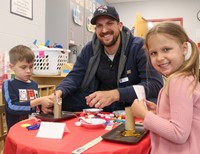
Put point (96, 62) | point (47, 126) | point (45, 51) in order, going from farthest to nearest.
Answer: point (45, 51) < point (96, 62) < point (47, 126)

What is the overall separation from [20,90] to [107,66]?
66 cm

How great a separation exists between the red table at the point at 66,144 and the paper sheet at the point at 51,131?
24 mm

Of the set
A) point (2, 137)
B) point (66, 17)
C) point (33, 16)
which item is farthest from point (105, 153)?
point (66, 17)

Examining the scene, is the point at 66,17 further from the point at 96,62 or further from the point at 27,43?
the point at 96,62

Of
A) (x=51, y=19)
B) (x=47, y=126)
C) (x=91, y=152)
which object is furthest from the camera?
(x=51, y=19)

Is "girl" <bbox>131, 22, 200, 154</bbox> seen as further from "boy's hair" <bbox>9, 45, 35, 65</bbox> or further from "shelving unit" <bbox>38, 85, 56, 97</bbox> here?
"shelving unit" <bbox>38, 85, 56, 97</bbox>

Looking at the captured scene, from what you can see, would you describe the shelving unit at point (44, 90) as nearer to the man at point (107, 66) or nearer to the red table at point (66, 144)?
the man at point (107, 66)

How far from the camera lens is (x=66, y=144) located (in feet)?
2.98

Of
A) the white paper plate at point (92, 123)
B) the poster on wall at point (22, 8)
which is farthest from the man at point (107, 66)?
the poster on wall at point (22, 8)

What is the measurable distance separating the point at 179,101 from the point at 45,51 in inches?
80.7

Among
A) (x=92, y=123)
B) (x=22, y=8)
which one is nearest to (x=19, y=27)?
(x=22, y=8)

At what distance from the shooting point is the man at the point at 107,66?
66.9 inches

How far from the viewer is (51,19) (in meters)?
3.59

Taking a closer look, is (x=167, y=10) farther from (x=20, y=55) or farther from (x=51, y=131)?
(x=51, y=131)
